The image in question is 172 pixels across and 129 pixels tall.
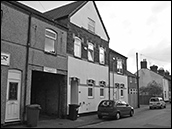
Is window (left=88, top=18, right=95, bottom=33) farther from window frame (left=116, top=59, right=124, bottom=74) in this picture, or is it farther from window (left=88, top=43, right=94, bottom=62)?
window frame (left=116, top=59, right=124, bottom=74)

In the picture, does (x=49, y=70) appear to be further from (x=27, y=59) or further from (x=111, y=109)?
(x=111, y=109)

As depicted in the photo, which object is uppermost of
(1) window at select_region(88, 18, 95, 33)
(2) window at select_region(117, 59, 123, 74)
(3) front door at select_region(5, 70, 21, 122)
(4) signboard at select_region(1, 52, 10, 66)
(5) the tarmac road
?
(1) window at select_region(88, 18, 95, 33)

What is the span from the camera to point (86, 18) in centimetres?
1994

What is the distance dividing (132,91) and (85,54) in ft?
43.8

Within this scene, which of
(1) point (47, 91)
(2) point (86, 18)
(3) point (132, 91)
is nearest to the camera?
(1) point (47, 91)

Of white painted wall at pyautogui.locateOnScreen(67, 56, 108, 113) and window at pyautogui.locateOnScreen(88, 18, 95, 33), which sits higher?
window at pyautogui.locateOnScreen(88, 18, 95, 33)

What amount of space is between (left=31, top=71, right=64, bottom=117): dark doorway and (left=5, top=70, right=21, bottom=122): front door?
3.46 meters

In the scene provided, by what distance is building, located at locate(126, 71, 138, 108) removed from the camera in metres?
28.2

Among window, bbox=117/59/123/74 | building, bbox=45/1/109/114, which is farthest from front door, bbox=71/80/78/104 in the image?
window, bbox=117/59/123/74

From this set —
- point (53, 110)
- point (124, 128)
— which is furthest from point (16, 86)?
point (124, 128)

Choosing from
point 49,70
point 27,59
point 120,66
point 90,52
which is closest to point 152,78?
point 120,66

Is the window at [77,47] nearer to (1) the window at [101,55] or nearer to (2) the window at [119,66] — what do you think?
(1) the window at [101,55]

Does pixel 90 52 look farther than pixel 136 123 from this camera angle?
Yes

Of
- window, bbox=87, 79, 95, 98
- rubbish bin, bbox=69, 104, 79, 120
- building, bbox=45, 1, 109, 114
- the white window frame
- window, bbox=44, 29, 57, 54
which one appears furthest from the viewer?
the white window frame
